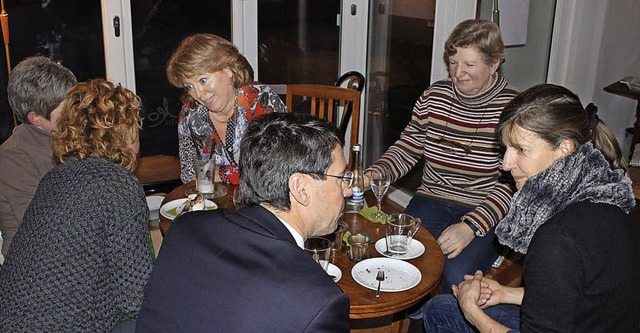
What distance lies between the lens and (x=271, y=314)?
1197 mm

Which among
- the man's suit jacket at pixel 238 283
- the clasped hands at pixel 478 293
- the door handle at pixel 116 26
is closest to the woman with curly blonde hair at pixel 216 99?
the clasped hands at pixel 478 293

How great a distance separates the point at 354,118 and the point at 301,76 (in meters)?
1.51

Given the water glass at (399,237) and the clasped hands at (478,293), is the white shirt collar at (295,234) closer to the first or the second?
the water glass at (399,237)

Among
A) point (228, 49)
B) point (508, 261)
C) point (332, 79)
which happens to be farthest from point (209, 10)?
point (508, 261)

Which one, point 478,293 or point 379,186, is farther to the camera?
point 379,186

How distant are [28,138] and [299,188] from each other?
4.07 feet

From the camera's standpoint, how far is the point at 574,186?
1624 millimetres

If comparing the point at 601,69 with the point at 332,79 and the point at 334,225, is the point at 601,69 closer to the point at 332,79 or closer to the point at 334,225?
the point at 332,79

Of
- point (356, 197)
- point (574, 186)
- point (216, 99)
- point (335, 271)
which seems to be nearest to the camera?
point (574, 186)

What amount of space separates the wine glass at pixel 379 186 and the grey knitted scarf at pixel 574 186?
634 mm

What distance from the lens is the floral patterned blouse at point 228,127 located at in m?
2.73

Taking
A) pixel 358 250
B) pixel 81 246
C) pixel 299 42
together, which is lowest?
pixel 358 250

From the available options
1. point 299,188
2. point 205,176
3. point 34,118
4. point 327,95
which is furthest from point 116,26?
point 299,188

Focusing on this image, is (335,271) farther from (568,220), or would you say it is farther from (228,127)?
(228,127)
